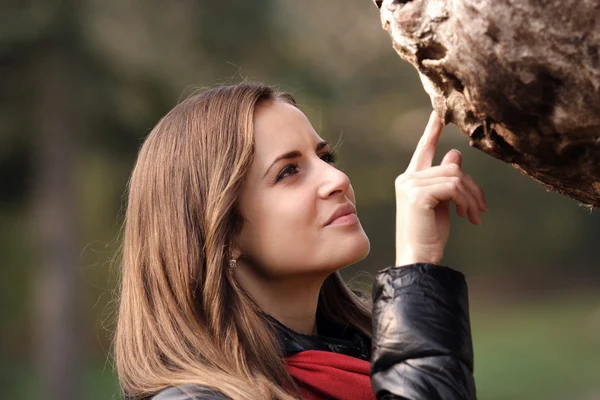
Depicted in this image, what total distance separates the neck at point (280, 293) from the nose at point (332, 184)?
24 centimetres

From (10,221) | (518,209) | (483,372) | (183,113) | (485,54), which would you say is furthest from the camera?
(518,209)

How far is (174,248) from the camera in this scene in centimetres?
226

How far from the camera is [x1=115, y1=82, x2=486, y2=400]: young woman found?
6.42 feet

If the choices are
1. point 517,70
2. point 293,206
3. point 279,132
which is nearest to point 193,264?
point 293,206

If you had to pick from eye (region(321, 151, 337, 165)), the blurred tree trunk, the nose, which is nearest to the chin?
the nose

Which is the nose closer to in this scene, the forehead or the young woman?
the young woman

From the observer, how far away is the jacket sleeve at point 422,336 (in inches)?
69.8

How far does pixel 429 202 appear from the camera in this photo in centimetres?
189

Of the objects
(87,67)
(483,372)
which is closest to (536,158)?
(87,67)

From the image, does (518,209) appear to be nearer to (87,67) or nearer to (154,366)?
(87,67)

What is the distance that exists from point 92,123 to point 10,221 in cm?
303

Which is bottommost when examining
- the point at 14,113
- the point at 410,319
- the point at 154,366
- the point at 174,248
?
the point at 154,366

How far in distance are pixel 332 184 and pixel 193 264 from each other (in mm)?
396

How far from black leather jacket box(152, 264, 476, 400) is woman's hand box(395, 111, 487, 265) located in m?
0.06
